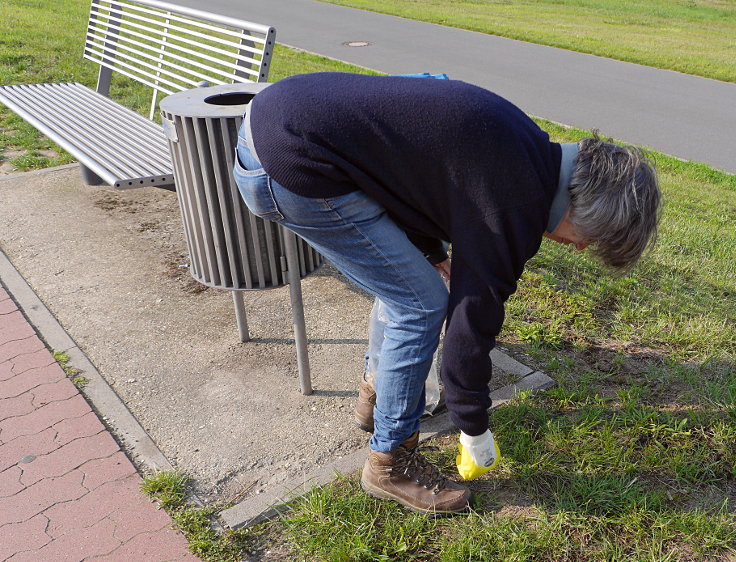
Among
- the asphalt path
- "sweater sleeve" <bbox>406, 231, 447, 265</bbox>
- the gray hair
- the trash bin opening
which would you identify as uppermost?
the trash bin opening

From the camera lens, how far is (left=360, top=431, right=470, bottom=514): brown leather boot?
2412 mm

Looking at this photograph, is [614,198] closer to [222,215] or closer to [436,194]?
[436,194]

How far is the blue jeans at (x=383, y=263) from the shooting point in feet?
6.86

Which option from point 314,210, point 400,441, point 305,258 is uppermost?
point 314,210

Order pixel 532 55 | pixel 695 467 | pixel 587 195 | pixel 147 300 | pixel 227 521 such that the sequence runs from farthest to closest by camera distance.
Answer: pixel 532 55
pixel 147 300
pixel 695 467
pixel 227 521
pixel 587 195

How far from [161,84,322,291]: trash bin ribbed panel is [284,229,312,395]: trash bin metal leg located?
75 millimetres

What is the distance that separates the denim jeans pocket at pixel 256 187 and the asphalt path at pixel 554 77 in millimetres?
5657

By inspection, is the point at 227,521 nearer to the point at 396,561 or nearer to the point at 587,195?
the point at 396,561

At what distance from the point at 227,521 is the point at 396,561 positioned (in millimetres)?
564

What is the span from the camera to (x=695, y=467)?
8.51ft

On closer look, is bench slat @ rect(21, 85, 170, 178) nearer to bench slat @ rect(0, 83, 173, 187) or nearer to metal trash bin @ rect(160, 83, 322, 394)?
bench slat @ rect(0, 83, 173, 187)

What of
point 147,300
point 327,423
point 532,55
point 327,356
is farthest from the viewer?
point 532,55

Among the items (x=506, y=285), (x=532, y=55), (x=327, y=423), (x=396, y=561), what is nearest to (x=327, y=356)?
(x=327, y=423)

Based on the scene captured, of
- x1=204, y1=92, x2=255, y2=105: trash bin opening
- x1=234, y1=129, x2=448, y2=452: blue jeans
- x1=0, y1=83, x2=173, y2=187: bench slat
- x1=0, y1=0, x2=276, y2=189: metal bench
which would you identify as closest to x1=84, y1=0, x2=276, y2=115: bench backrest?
x1=0, y1=0, x2=276, y2=189: metal bench
